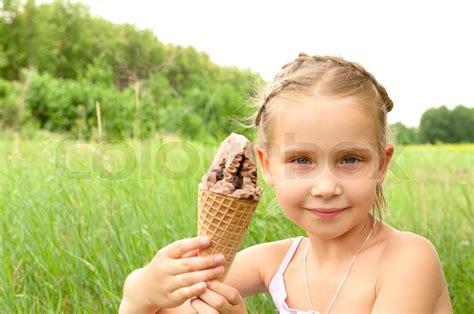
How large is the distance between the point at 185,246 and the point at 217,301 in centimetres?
17

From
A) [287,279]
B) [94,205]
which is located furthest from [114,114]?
[287,279]

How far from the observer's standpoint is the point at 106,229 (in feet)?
10.4

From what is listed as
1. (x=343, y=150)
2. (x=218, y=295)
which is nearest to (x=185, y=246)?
(x=218, y=295)

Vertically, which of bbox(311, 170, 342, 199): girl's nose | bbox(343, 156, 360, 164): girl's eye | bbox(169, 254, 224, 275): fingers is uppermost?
bbox(343, 156, 360, 164): girl's eye

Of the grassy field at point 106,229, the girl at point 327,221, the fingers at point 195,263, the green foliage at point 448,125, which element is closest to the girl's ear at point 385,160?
the girl at point 327,221

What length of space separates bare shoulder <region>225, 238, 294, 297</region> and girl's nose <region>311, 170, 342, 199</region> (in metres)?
0.47

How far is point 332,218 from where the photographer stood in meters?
1.78

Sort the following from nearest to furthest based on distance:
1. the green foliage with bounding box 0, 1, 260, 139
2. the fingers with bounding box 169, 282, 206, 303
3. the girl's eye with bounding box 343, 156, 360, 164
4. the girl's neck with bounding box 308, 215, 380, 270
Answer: the fingers with bounding box 169, 282, 206, 303, the girl's eye with bounding box 343, 156, 360, 164, the girl's neck with bounding box 308, 215, 380, 270, the green foliage with bounding box 0, 1, 260, 139

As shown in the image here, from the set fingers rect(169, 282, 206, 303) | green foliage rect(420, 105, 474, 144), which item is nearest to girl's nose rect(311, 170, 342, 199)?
fingers rect(169, 282, 206, 303)

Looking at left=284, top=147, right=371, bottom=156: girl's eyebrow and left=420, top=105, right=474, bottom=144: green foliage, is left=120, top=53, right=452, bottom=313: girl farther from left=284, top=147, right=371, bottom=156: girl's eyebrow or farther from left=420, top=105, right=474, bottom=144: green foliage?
left=420, top=105, right=474, bottom=144: green foliage

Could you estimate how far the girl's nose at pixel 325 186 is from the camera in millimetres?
1717

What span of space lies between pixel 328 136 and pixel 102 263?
1.47 metres

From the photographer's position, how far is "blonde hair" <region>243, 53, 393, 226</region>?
1.86 meters

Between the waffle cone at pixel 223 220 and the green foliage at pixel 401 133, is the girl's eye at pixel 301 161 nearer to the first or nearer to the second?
A: the waffle cone at pixel 223 220
